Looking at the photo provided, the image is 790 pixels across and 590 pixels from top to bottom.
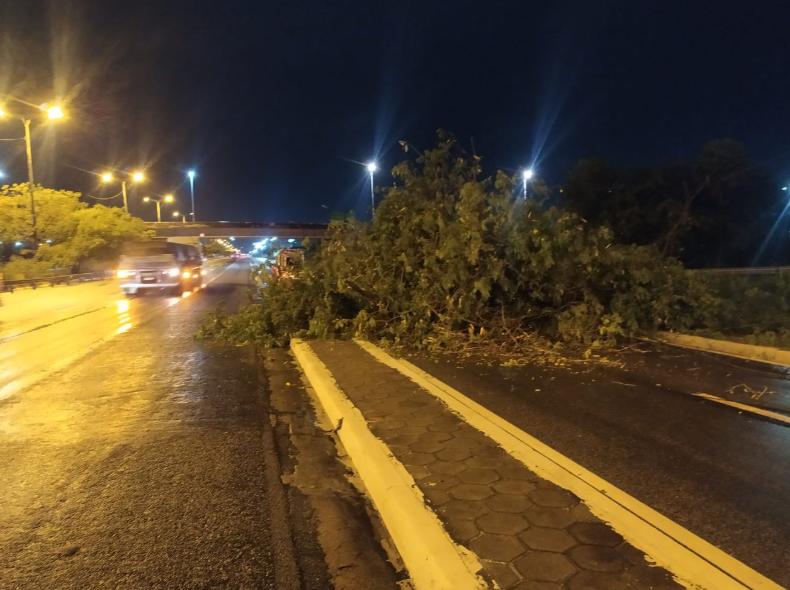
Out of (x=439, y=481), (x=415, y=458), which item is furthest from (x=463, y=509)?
(x=415, y=458)

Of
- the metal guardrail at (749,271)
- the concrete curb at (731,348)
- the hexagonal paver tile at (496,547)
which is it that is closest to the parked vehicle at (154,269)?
the metal guardrail at (749,271)

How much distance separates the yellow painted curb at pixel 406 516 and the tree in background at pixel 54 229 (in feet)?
124

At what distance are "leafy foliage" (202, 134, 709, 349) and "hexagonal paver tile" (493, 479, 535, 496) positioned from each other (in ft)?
19.1

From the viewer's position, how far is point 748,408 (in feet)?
22.9

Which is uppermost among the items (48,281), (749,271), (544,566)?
(749,271)

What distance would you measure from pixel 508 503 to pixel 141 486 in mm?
2869

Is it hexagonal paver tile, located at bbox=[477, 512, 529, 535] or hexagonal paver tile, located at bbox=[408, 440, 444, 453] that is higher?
hexagonal paver tile, located at bbox=[408, 440, 444, 453]

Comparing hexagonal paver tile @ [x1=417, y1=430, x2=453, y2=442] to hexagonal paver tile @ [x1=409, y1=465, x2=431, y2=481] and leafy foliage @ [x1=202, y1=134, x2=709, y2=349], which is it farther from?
leafy foliage @ [x1=202, y1=134, x2=709, y2=349]

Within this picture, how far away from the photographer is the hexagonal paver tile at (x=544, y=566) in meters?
3.43

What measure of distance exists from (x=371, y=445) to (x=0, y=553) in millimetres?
2755

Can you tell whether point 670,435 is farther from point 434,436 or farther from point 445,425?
Result: point 434,436

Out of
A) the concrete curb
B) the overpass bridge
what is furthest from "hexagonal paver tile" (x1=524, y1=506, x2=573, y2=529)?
the overpass bridge

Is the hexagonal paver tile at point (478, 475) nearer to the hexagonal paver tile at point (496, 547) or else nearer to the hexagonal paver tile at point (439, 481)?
the hexagonal paver tile at point (439, 481)

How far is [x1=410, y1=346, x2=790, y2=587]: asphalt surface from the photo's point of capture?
4.21m
